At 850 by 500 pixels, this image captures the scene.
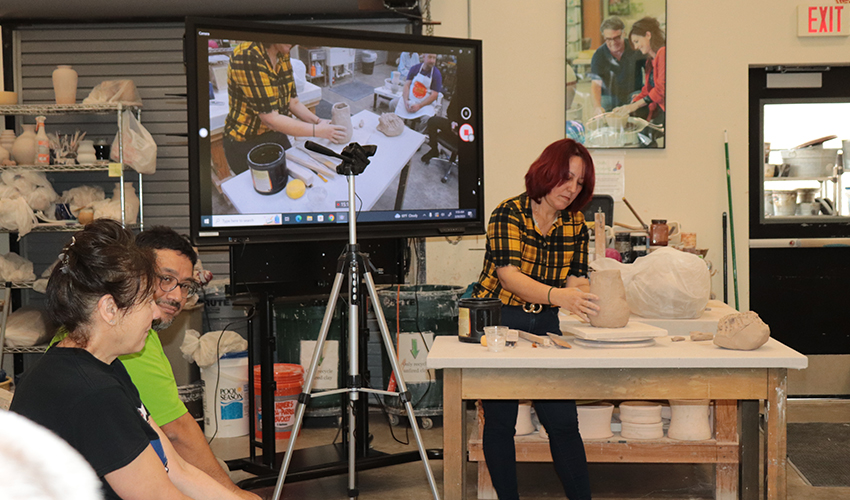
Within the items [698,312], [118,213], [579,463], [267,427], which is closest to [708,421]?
[698,312]

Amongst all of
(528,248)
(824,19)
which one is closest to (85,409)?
(528,248)

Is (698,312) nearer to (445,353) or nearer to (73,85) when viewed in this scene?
(445,353)

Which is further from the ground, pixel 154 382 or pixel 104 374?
pixel 104 374

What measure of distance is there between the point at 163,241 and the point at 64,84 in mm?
3208

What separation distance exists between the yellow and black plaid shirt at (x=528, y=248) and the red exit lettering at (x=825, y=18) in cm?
273

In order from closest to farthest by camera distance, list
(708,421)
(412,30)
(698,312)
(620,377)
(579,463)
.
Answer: (620,377) < (579,463) < (708,421) < (698,312) < (412,30)

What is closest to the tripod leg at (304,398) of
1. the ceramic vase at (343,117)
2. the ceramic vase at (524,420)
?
the ceramic vase at (343,117)

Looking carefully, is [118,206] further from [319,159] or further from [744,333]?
[744,333]

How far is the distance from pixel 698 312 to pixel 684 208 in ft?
5.25

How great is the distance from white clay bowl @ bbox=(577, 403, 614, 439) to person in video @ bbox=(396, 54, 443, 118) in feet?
4.72

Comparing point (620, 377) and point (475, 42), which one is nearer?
point (620, 377)

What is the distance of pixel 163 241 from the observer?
2.08 metres

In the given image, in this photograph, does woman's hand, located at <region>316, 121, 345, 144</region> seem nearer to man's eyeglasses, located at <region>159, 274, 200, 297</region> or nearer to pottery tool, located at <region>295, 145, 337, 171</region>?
pottery tool, located at <region>295, 145, 337, 171</region>

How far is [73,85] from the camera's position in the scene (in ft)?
15.7
